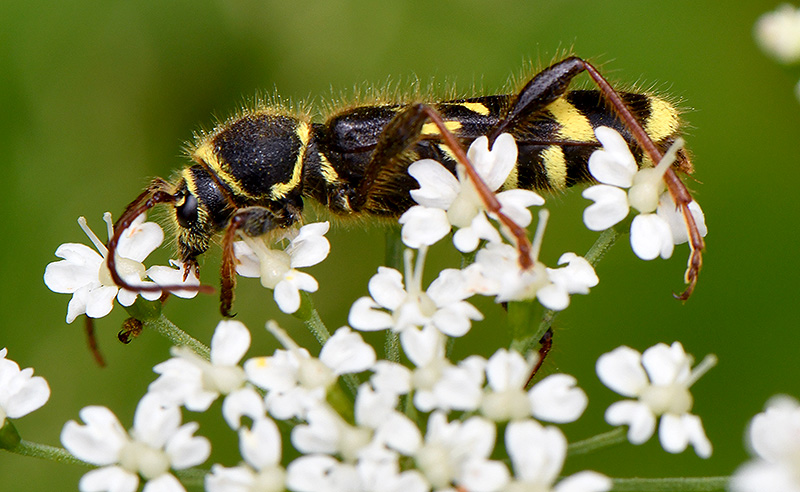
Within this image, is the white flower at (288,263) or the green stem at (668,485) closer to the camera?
the green stem at (668,485)

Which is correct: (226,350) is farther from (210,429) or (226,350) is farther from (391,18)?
(391,18)

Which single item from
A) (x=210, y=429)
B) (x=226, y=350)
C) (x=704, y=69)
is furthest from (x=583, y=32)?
(x=226, y=350)

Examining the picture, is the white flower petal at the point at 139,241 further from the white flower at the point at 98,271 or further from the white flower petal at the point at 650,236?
the white flower petal at the point at 650,236

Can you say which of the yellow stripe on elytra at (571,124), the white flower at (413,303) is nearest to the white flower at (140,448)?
the white flower at (413,303)

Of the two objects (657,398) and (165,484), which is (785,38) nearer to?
(657,398)

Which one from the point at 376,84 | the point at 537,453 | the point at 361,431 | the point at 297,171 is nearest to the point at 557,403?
the point at 537,453

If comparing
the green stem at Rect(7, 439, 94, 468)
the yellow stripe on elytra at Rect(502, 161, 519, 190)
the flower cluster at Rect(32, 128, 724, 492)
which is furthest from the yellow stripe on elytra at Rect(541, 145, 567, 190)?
the green stem at Rect(7, 439, 94, 468)

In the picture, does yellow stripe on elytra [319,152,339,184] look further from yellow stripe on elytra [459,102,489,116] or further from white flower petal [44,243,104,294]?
white flower petal [44,243,104,294]
